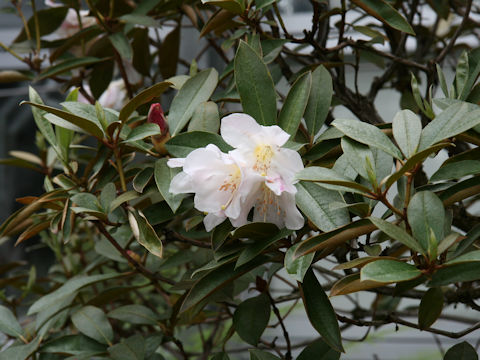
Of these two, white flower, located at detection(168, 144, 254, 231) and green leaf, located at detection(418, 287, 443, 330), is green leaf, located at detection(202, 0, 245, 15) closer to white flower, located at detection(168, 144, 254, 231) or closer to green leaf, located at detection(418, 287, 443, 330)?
white flower, located at detection(168, 144, 254, 231)

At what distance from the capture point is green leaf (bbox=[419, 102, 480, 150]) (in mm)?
545

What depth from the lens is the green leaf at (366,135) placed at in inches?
22.3

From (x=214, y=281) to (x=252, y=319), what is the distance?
→ 19cm

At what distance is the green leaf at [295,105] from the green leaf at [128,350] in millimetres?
454

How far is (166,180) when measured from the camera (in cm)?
68

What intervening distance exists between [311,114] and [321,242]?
0.21 m

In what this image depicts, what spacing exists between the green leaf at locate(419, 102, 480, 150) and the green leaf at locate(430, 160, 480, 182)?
0.05m

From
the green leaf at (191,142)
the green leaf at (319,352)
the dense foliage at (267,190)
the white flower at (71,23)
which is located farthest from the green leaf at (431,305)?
the white flower at (71,23)

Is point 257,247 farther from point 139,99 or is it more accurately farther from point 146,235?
point 139,99

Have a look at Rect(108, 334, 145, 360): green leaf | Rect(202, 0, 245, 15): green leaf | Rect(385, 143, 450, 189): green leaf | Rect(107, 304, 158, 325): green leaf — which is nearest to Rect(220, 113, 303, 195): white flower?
Rect(385, 143, 450, 189): green leaf

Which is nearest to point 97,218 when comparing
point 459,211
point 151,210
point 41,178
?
point 151,210

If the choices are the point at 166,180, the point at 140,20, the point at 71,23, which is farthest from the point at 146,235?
the point at 71,23

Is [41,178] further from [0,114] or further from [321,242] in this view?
[321,242]

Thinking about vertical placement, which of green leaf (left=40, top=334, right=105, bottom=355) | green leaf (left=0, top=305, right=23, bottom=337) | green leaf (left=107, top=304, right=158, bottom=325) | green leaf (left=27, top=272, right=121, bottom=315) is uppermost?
green leaf (left=27, top=272, right=121, bottom=315)
